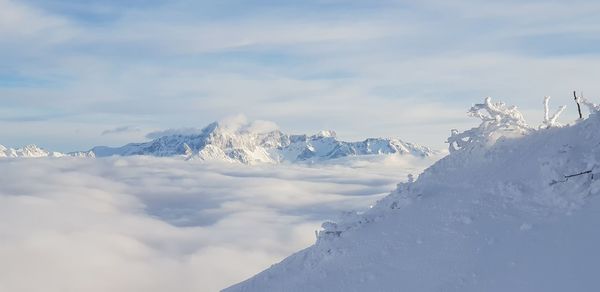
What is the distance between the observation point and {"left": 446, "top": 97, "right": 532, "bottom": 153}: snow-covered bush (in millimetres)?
17312

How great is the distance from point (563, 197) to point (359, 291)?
506 cm

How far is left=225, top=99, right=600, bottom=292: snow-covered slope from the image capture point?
1285cm

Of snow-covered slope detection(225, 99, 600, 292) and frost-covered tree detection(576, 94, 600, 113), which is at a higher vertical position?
frost-covered tree detection(576, 94, 600, 113)

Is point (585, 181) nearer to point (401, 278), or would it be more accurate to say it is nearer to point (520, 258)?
point (520, 258)

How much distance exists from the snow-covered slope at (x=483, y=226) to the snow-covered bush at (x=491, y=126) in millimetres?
28

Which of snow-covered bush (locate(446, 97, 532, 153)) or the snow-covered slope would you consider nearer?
the snow-covered slope

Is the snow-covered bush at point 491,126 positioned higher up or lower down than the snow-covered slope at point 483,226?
higher up

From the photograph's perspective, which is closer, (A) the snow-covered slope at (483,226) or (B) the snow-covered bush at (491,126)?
(A) the snow-covered slope at (483,226)

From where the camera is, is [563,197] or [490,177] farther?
[490,177]

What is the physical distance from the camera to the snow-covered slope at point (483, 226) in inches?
506

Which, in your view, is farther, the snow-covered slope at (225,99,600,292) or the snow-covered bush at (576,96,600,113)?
the snow-covered bush at (576,96,600,113)

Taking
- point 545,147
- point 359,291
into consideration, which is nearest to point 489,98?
point 545,147

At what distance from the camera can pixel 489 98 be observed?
58.1ft

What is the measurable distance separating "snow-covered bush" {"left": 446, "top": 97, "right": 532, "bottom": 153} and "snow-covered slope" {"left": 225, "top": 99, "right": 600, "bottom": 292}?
28 millimetres
